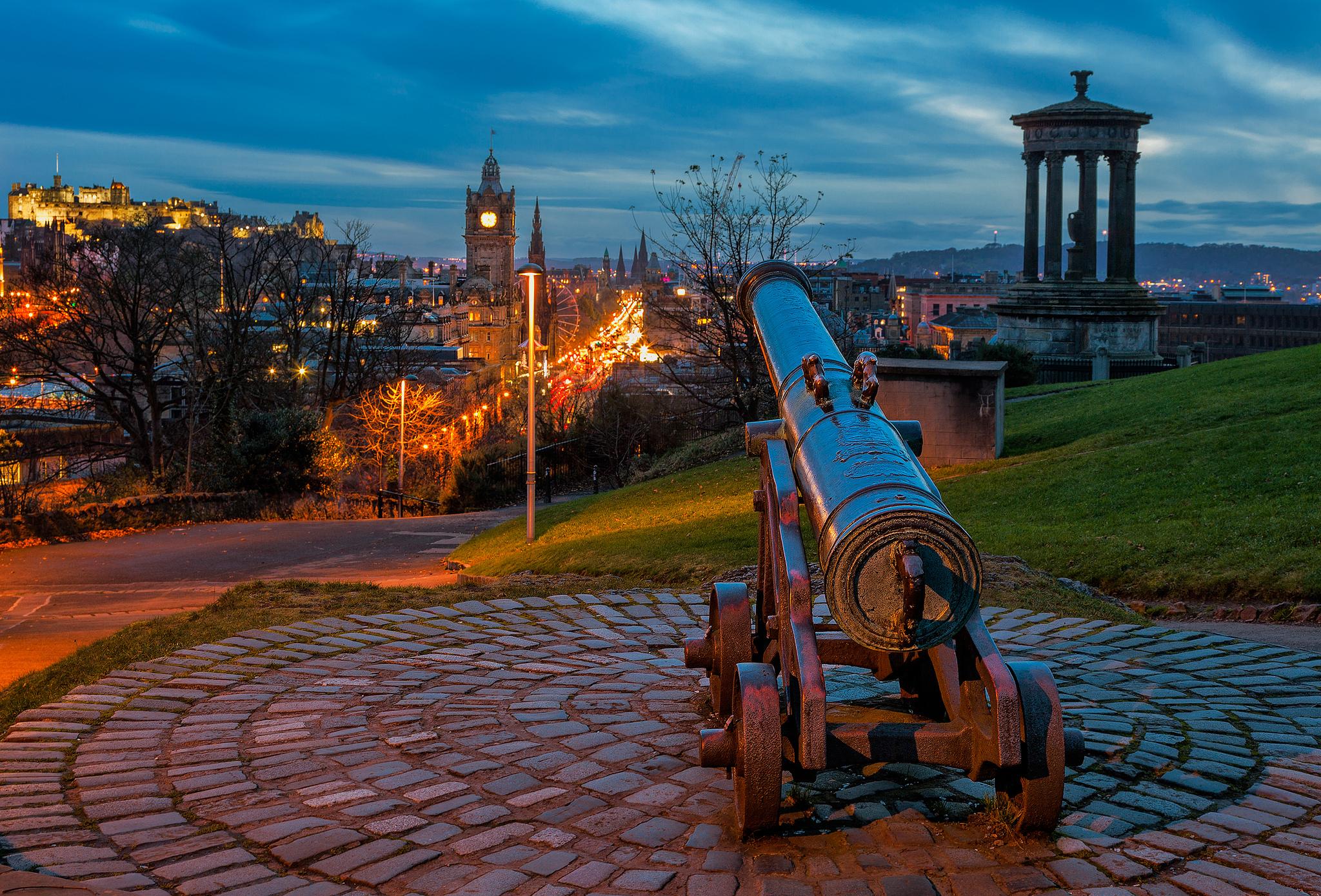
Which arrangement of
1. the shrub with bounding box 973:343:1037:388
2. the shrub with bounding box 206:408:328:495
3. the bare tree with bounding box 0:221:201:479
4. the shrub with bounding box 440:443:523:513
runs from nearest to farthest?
the shrub with bounding box 206:408:328:495
the shrub with bounding box 440:443:523:513
the bare tree with bounding box 0:221:201:479
the shrub with bounding box 973:343:1037:388

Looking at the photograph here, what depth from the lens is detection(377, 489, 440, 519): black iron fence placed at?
2675 cm

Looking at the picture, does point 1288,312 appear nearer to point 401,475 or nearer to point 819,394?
point 401,475

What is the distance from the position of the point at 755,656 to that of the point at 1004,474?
33.8ft

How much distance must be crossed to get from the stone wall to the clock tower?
10923cm

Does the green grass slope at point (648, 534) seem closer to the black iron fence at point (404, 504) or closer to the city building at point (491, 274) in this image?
the black iron fence at point (404, 504)

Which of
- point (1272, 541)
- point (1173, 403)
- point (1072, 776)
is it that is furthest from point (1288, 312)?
point (1072, 776)

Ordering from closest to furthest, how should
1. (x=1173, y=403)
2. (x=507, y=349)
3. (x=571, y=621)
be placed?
(x=571, y=621) < (x=1173, y=403) < (x=507, y=349)

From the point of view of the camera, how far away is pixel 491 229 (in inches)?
5074

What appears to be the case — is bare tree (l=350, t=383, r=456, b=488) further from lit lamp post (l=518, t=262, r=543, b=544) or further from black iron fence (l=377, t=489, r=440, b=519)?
lit lamp post (l=518, t=262, r=543, b=544)

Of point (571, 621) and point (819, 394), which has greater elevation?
point (819, 394)

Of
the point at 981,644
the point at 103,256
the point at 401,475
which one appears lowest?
the point at 401,475

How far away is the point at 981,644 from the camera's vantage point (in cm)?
468

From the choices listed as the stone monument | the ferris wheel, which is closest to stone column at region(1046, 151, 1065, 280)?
the stone monument

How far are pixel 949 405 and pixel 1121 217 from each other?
2549 cm
